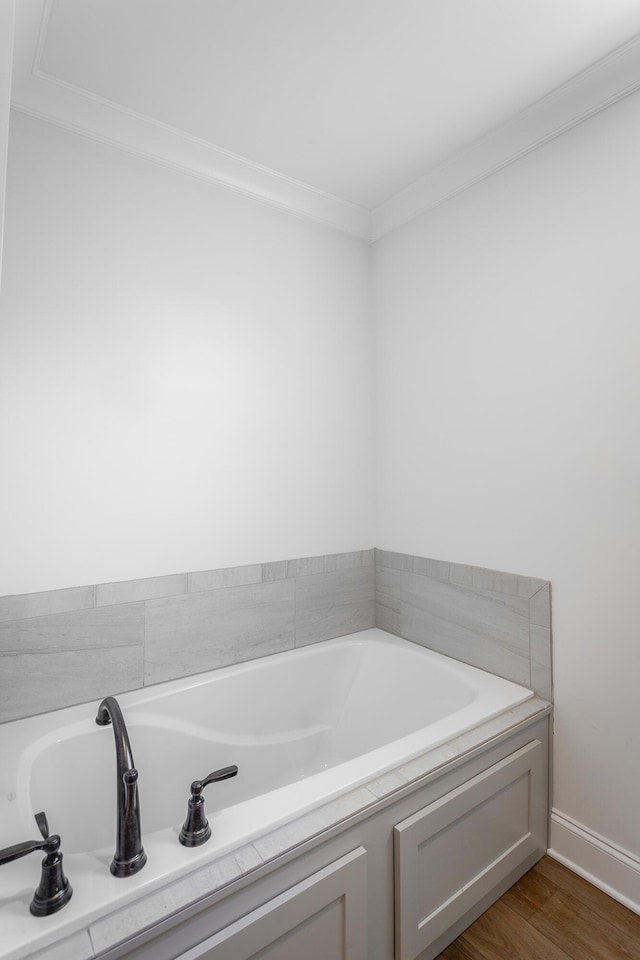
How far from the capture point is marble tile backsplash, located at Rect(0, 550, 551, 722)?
167cm

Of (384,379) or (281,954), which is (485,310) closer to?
(384,379)

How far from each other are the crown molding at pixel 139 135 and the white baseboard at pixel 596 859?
2650mm

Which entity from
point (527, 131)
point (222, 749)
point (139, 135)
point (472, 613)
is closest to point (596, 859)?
point (472, 613)

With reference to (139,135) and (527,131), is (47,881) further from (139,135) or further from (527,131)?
(527,131)

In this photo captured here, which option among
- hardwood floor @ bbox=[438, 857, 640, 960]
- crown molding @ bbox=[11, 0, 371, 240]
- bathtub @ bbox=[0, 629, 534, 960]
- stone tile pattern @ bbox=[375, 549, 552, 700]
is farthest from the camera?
stone tile pattern @ bbox=[375, 549, 552, 700]

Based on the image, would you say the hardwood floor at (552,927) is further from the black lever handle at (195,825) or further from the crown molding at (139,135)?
the crown molding at (139,135)

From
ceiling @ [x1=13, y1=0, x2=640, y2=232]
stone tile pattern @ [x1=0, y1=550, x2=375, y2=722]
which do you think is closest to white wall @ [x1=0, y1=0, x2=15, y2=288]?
ceiling @ [x1=13, y1=0, x2=640, y2=232]

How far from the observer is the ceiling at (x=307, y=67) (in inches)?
55.9

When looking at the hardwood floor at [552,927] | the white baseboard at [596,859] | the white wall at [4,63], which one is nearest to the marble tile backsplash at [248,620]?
the white baseboard at [596,859]

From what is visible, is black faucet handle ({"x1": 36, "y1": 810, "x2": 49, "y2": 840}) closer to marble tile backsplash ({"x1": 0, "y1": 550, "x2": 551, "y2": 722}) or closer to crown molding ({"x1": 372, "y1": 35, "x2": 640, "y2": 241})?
marble tile backsplash ({"x1": 0, "y1": 550, "x2": 551, "y2": 722})

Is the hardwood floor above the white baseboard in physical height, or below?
below

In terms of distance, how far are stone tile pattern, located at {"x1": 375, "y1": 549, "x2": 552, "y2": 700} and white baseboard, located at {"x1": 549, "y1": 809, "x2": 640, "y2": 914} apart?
429 mm

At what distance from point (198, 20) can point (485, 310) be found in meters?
1.34

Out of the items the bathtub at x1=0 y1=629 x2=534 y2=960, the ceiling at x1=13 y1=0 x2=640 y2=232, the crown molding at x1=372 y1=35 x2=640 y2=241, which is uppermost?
the ceiling at x1=13 y1=0 x2=640 y2=232
